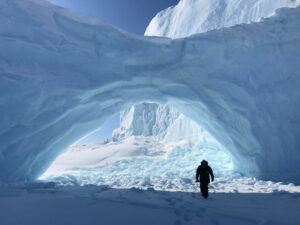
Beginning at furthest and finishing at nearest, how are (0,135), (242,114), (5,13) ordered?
(242,114) → (5,13) → (0,135)

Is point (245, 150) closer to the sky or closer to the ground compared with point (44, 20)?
closer to the ground

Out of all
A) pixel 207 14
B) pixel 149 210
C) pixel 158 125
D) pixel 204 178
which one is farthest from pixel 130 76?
pixel 158 125

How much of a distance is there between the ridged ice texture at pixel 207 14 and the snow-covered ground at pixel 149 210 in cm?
761

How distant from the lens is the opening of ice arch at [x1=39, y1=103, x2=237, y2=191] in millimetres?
13023

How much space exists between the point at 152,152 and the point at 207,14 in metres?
10.6

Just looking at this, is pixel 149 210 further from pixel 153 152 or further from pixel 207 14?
pixel 207 14

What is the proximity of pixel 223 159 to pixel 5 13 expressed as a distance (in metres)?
12.6

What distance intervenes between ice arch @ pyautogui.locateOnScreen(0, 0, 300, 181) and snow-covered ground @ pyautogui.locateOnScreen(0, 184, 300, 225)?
9.36 ft

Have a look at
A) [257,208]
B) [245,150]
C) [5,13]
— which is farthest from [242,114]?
[5,13]

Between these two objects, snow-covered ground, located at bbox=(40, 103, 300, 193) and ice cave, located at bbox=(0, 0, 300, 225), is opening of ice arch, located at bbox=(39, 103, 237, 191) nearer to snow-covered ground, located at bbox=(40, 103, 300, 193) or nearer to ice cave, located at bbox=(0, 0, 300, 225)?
snow-covered ground, located at bbox=(40, 103, 300, 193)

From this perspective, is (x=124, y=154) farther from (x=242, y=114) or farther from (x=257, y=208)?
(x=257, y=208)

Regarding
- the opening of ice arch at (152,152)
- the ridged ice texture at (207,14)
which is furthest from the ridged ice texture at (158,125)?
the ridged ice texture at (207,14)

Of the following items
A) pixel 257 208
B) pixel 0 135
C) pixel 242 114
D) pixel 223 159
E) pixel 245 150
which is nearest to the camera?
pixel 257 208

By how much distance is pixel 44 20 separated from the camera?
7.36 meters
